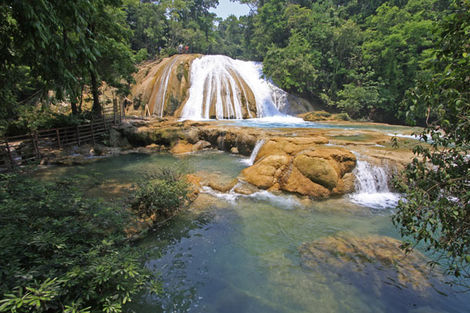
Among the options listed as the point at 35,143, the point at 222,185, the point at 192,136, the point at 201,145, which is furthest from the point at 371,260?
the point at 35,143

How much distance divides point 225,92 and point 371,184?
1883 cm

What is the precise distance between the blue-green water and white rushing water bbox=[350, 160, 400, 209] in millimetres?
946

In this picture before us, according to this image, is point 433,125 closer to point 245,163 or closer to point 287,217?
point 287,217

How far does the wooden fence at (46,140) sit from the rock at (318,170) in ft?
36.1

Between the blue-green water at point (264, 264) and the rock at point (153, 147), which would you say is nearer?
the blue-green water at point (264, 264)

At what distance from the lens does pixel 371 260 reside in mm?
5148

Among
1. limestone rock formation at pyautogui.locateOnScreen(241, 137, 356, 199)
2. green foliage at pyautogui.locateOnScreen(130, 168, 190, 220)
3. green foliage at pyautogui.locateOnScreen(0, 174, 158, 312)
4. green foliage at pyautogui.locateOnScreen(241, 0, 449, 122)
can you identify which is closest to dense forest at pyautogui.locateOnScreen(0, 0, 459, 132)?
green foliage at pyautogui.locateOnScreen(241, 0, 449, 122)

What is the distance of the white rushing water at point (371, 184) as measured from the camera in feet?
28.2

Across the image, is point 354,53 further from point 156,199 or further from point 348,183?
point 156,199

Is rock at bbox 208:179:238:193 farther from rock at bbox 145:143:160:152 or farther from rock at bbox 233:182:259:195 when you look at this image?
rock at bbox 145:143:160:152

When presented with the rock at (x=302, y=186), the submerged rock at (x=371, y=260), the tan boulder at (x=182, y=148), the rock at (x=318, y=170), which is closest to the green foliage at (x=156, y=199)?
the submerged rock at (x=371, y=260)

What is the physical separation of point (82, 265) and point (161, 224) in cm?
355

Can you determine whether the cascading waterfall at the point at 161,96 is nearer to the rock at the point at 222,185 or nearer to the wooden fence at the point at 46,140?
the wooden fence at the point at 46,140

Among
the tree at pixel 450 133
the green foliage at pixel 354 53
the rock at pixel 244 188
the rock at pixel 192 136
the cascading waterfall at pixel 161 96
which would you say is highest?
the green foliage at pixel 354 53
